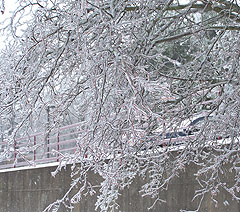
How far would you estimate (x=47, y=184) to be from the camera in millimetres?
10234

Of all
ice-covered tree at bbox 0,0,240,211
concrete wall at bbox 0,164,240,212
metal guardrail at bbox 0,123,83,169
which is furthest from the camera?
concrete wall at bbox 0,164,240,212

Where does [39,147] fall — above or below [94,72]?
below

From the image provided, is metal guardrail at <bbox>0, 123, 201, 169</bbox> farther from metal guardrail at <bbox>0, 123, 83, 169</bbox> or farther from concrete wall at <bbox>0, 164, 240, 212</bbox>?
concrete wall at <bbox>0, 164, 240, 212</bbox>

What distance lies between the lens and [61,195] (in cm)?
979

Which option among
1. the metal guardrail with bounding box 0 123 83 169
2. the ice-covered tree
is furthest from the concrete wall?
the ice-covered tree

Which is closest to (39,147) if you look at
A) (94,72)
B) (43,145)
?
(43,145)

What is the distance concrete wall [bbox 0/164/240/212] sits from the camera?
7113mm

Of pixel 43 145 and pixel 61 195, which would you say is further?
pixel 61 195

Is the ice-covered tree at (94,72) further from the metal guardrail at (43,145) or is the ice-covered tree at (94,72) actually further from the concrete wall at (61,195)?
the concrete wall at (61,195)

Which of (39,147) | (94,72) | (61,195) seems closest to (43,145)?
(39,147)

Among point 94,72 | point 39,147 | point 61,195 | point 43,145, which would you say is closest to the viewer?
point 94,72

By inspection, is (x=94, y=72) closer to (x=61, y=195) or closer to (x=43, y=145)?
(x=43, y=145)

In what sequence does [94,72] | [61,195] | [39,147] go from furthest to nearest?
[61,195] < [39,147] < [94,72]

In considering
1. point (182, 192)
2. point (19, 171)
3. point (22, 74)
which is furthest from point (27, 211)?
point (22, 74)
